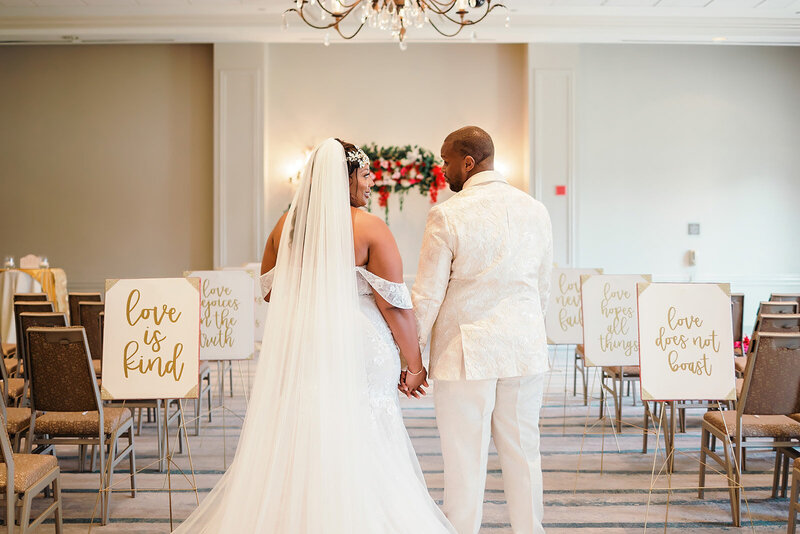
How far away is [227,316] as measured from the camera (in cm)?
429

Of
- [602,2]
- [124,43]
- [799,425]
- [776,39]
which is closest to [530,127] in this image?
[602,2]

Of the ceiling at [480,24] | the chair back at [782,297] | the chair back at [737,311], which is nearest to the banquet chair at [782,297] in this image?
the chair back at [782,297]

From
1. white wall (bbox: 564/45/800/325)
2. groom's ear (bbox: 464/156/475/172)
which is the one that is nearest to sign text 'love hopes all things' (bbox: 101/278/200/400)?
groom's ear (bbox: 464/156/475/172)

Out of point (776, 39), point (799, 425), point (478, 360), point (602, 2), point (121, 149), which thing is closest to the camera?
point (478, 360)

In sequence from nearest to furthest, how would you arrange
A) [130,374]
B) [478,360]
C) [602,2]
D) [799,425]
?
1. [478,360]
2. [130,374]
3. [799,425]
4. [602,2]

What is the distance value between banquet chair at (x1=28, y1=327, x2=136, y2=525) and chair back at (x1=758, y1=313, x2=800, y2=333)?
3312 mm

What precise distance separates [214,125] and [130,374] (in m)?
6.03

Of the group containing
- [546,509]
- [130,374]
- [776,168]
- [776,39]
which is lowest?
[546,509]

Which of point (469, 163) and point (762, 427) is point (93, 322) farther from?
point (762, 427)

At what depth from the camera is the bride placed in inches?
90.7

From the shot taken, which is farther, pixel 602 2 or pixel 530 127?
pixel 530 127

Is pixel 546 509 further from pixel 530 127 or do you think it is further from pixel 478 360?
pixel 530 127

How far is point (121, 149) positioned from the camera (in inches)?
352

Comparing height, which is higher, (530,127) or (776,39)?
(776,39)
